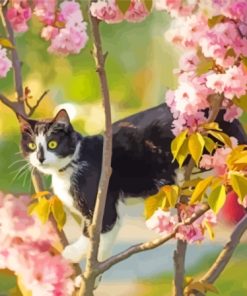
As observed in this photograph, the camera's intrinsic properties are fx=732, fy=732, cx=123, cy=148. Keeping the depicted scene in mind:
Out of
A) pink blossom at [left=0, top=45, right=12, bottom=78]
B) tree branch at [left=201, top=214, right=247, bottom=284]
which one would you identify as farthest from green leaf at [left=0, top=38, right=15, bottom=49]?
tree branch at [left=201, top=214, right=247, bottom=284]

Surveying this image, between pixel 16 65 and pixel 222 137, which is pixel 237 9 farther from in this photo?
pixel 16 65

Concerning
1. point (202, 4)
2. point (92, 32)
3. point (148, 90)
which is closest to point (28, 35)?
point (92, 32)

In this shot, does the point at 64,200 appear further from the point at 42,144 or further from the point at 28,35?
the point at 28,35

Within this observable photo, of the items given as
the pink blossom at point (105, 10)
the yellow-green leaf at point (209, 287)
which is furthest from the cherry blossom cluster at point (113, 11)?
the yellow-green leaf at point (209, 287)

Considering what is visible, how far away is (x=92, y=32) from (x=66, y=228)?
435 mm

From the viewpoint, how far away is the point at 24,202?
1.62 metres

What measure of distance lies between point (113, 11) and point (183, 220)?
17.4 inches

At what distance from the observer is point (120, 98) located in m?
1.60

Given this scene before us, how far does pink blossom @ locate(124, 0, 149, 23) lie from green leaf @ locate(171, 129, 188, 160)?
0.26 m

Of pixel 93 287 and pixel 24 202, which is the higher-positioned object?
pixel 24 202

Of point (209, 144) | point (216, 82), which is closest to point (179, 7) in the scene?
point (216, 82)

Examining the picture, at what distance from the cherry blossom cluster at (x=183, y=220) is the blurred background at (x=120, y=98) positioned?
0.07 meters

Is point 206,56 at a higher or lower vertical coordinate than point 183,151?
higher

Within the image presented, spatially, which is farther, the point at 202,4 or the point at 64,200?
the point at 64,200
